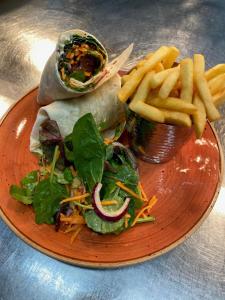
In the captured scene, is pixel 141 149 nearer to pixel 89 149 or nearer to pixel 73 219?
pixel 89 149

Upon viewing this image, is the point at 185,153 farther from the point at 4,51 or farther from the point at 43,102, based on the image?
the point at 4,51

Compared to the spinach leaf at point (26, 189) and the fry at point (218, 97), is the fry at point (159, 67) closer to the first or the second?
the fry at point (218, 97)

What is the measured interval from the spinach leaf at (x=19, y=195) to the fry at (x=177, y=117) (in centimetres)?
54

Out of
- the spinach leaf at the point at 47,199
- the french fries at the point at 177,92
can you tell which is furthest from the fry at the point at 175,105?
the spinach leaf at the point at 47,199

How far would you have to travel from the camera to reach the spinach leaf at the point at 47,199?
1184mm

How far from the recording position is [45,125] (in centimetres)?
138

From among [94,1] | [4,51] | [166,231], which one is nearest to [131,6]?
[94,1]

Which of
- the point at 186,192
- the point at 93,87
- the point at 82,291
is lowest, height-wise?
the point at 82,291

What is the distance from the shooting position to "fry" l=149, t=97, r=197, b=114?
1.13 meters

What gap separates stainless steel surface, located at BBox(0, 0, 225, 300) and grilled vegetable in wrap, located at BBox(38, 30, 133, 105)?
0.46 metres

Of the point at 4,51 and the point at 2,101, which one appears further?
the point at 4,51

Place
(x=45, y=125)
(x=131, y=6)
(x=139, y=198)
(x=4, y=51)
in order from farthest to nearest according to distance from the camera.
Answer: (x=131, y=6) → (x=4, y=51) → (x=45, y=125) → (x=139, y=198)

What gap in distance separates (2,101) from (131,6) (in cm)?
122

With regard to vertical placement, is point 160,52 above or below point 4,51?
above
